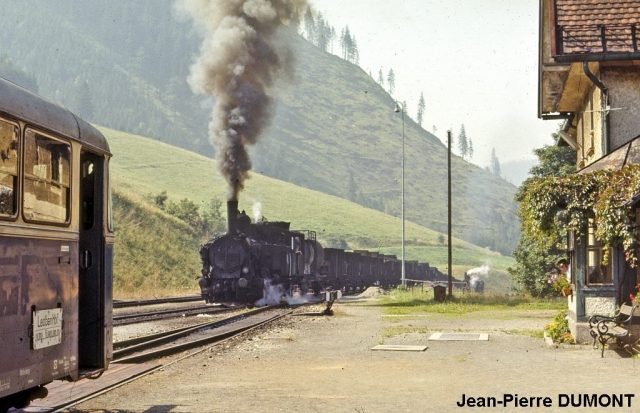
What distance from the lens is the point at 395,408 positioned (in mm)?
9594

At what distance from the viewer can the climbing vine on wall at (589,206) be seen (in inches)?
580

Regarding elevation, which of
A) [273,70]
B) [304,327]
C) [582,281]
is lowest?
[304,327]

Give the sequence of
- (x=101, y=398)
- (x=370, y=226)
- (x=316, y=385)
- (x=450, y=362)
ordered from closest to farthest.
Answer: (x=101, y=398)
(x=316, y=385)
(x=450, y=362)
(x=370, y=226)

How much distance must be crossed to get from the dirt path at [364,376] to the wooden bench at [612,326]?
1.16ft

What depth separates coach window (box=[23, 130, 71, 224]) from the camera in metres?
7.84

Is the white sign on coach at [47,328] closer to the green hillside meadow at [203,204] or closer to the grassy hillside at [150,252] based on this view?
the grassy hillside at [150,252]

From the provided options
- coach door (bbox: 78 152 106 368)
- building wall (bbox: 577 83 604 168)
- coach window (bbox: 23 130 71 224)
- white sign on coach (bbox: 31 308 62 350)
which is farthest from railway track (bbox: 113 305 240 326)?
coach window (bbox: 23 130 71 224)

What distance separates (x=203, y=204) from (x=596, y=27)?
3362 inches

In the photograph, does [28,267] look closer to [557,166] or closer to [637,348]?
[637,348]

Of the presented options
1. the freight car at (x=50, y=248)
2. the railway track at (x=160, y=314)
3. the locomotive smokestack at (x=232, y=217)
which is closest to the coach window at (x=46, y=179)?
the freight car at (x=50, y=248)

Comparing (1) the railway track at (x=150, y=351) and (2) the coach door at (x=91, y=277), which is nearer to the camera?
(2) the coach door at (x=91, y=277)

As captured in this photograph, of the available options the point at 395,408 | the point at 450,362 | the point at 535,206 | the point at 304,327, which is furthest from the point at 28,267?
the point at 304,327

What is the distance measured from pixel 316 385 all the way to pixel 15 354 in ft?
16.0

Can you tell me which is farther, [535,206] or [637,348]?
[535,206]
